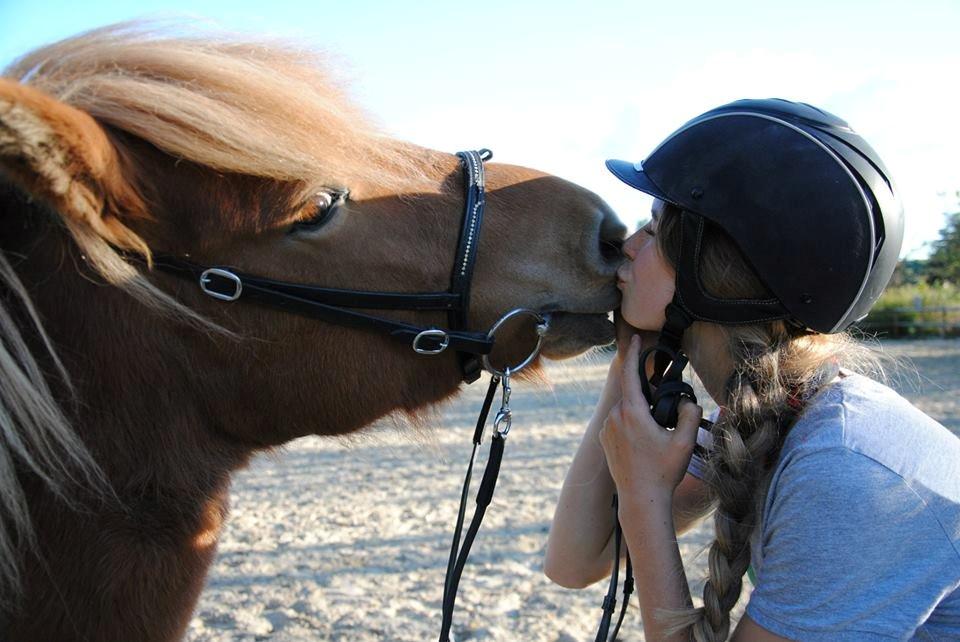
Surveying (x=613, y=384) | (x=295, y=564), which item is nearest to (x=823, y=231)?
(x=613, y=384)

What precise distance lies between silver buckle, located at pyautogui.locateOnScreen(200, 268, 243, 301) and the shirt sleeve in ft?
4.56

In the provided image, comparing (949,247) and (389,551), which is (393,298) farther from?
(949,247)

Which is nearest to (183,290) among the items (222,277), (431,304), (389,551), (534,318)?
(222,277)

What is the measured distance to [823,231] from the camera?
66.4 inches

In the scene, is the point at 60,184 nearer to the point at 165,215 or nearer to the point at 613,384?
the point at 165,215

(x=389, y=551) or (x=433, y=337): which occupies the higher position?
(x=433, y=337)

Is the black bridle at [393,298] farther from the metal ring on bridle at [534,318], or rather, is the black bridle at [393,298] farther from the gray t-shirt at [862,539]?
the gray t-shirt at [862,539]

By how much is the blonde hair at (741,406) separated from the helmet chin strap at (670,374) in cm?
11

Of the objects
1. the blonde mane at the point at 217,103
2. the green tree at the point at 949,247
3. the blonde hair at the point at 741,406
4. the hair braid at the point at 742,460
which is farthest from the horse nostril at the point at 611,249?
the green tree at the point at 949,247

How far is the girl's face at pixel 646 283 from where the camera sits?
185cm

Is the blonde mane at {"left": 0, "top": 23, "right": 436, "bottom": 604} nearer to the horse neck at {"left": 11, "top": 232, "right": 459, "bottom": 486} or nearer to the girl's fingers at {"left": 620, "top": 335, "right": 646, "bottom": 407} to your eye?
the horse neck at {"left": 11, "top": 232, "right": 459, "bottom": 486}

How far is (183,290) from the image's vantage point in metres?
1.67

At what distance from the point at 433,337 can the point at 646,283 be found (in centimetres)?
60

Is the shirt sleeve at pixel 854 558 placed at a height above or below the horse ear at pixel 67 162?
below
